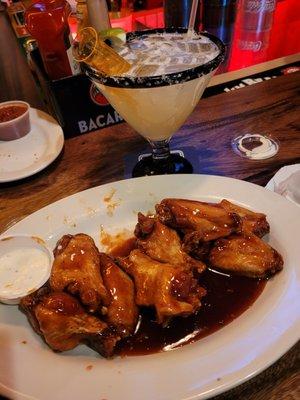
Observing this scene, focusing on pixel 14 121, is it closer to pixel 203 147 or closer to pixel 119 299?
pixel 203 147

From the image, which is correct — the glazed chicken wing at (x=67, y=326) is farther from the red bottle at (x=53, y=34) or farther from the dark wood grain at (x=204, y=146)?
the red bottle at (x=53, y=34)

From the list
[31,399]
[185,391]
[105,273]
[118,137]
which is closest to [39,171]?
[118,137]

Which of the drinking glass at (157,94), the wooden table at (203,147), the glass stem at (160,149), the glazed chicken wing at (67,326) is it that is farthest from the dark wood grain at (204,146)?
the glazed chicken wing at (67,326)

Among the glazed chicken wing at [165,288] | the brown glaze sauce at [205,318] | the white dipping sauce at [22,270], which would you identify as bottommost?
the brown glaze sauce at [205,318]

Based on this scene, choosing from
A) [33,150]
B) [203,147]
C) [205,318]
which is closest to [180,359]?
[205,318]

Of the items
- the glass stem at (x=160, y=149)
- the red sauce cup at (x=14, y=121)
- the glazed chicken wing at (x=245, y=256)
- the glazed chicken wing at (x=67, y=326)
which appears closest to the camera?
the glazed chicken wing at (x=67, y=326)

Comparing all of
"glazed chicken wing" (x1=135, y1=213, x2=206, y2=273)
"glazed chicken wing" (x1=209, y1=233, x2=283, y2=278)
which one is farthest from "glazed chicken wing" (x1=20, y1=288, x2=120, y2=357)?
"glazed chicken wing" (x1=209, y1=233, x2=283, y2=278)

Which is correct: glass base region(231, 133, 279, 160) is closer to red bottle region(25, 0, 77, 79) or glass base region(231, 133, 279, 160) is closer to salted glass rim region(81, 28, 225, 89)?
salted glass rim region(81, 28, 225, 89)

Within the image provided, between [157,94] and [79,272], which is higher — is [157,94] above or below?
above
